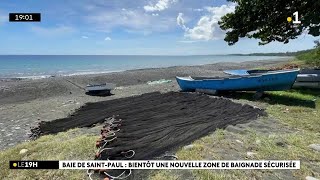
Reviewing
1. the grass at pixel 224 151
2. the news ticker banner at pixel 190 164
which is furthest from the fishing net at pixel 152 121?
the grass at pixel 224 151

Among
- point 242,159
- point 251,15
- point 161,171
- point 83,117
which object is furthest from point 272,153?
point 251,15

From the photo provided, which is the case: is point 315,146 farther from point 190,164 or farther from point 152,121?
point 152,121

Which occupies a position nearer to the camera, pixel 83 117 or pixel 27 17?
pixel 27 17

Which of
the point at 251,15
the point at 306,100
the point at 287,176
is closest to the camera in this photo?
the point at 287,176

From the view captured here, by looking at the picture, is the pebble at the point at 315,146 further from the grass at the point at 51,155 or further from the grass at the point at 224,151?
the grass at the point at 51,155

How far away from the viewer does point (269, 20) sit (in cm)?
1867

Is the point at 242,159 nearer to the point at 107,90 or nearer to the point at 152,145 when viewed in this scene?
the point at 152,145

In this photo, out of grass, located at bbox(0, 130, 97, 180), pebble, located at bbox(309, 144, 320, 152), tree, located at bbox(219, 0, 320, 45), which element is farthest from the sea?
→ pebble, located at bbox(309, 144, 320, 152)

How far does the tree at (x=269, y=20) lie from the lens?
16.8m

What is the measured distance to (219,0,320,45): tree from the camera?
55.1ft

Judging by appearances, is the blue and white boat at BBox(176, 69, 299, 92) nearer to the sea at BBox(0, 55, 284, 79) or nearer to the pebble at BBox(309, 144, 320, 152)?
the pebble at BBox(309, 144, 320, 152)

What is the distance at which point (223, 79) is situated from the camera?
14.7 metres

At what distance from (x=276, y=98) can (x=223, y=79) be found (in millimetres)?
2767

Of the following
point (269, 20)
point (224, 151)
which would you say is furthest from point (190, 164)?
point (269, 20)
